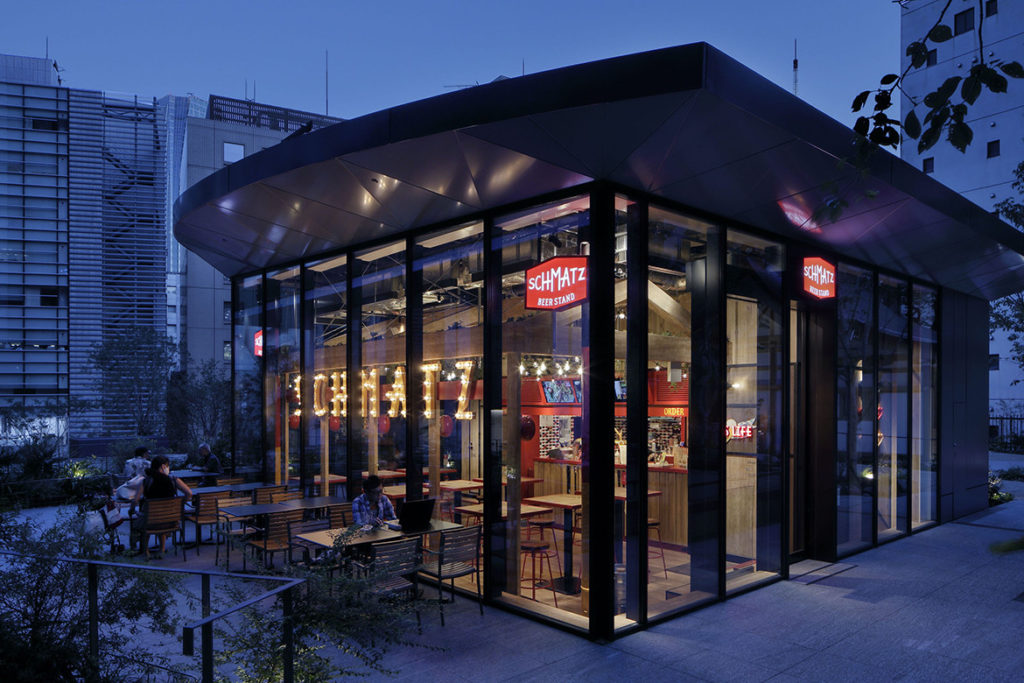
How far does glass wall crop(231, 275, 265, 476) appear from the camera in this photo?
41.4 feet

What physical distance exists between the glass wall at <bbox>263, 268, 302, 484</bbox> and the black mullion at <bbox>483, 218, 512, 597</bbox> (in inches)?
195

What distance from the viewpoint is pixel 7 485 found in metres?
12.4

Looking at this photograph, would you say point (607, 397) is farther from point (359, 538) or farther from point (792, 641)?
point (359, 538)

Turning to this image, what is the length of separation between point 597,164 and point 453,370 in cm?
346

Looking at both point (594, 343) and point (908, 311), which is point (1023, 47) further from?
point (594, 343)

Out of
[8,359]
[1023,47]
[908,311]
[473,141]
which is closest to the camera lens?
[473,141]

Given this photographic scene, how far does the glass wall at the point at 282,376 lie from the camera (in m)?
11.6

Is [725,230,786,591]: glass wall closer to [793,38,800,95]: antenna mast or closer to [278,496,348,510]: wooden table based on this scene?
[793,38,800,95]: antenna mast

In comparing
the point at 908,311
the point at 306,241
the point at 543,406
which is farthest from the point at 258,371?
the point at 908,311

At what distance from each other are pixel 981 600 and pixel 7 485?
606 inches

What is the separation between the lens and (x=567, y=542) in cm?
709

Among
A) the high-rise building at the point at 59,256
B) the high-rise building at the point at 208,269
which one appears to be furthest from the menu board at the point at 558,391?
the high-rise building at the point at 208,269

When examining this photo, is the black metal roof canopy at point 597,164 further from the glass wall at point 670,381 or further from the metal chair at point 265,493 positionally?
the metal chair at point 265,493

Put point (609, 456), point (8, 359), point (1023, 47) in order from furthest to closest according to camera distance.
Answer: point (1023, 47) → point (8, 359) → point (609, 456)
